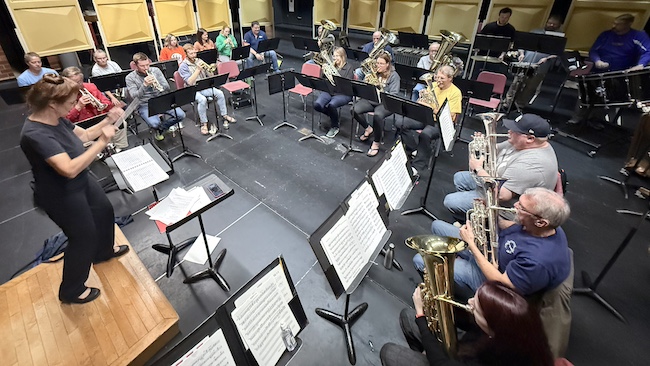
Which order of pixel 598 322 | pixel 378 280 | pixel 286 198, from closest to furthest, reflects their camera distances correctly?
pixel 598 322, pixel 378 280, pixel 286 198

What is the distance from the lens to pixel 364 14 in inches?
378

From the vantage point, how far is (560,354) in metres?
1.90

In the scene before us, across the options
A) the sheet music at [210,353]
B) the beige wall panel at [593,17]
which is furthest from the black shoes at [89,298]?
the beige wall panel at [593,17]

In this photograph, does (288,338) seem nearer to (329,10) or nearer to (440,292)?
(440,292)

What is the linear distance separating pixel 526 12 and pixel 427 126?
5252mm

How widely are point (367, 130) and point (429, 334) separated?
4.35 meters

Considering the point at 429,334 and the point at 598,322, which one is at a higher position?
the point at 429,334

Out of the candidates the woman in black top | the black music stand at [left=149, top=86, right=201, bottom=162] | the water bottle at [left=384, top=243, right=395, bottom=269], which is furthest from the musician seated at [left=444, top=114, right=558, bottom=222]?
the black music stand at [left=149, top=86, right=201, bottom=162]

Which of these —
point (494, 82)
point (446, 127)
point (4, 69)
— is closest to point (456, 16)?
point (494, 82)

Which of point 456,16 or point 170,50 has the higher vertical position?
point 456,16

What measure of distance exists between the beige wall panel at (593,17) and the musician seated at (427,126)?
4854 millimetres

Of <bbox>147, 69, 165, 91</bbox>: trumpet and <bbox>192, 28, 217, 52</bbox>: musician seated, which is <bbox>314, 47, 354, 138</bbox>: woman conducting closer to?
<bbox>147, 69, 165, 91</bbox>: trumpet

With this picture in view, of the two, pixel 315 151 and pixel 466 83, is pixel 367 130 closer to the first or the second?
pixel 315 151

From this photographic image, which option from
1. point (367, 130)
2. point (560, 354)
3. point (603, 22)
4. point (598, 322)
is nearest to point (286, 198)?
point (367, 130)
